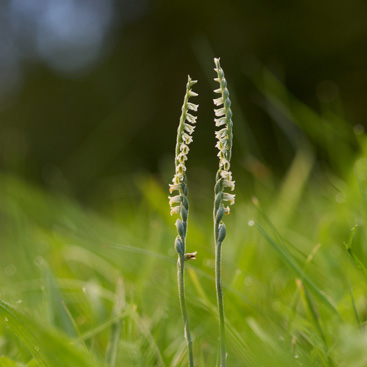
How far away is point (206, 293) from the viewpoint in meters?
0.74

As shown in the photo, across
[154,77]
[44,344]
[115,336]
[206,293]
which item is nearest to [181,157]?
[44,344]

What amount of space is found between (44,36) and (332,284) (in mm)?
5560

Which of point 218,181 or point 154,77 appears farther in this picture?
point 154,77

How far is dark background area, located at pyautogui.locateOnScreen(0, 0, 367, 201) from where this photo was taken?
144 inches

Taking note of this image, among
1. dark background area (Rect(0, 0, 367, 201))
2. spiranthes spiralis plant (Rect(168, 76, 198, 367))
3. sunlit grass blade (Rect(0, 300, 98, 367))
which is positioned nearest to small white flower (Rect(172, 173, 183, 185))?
spiranthes spiralis plant (Rect(168, 76, 198, 367))

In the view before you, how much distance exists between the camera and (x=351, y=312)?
628mm

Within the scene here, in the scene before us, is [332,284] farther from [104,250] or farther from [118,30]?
[118,30]

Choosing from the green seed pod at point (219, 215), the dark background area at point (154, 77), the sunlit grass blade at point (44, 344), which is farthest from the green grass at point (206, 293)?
the dark background area at point (154, 77)

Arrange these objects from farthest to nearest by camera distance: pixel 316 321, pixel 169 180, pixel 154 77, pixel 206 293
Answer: pixel 154 77
pixel 169 180
pixel 206 293
pixel 316 321

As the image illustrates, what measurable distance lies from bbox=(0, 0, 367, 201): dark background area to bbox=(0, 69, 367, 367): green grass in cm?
121

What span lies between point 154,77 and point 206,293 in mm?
4332

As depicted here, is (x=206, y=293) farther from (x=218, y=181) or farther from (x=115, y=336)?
(x=218, y=181)

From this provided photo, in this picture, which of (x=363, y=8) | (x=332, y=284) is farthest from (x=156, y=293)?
(x=363, y=8)

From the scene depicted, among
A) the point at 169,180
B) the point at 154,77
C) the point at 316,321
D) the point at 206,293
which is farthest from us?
the point at 154,77
